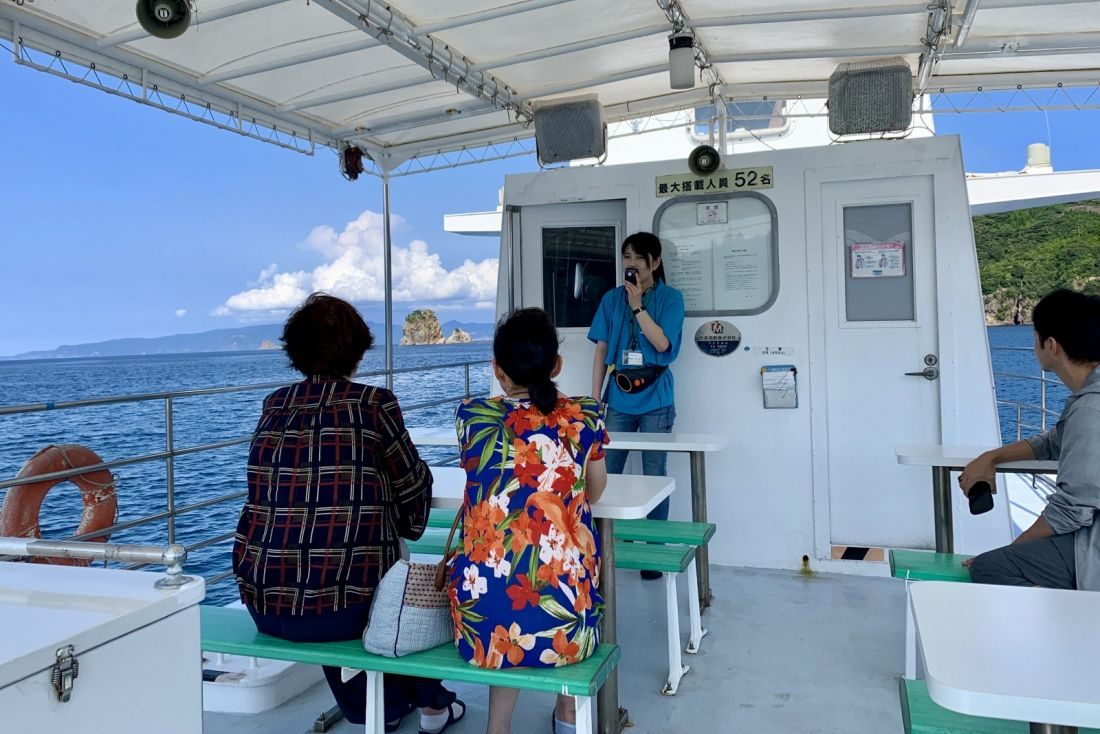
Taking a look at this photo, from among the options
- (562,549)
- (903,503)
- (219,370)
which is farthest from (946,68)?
(219,370)

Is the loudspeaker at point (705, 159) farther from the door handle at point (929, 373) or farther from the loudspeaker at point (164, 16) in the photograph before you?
the loudspeaker at point (164, 16)

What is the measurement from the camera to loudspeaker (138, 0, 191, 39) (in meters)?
2.73

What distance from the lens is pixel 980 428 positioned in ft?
13.1

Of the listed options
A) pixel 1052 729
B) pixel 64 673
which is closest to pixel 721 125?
pixel 1052 729

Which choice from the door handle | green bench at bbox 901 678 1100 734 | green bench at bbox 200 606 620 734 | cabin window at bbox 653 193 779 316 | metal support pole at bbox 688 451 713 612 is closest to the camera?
green bench at bbox 901 678 1100 734

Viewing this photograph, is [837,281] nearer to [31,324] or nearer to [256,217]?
[256,217]

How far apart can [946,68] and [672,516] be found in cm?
281

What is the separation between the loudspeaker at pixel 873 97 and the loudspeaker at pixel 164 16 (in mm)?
2961

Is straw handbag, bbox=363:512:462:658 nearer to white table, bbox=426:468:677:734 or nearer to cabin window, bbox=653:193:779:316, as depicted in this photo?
white table, bbox=426:468:677:734

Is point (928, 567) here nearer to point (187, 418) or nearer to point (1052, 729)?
point (1052, 729)

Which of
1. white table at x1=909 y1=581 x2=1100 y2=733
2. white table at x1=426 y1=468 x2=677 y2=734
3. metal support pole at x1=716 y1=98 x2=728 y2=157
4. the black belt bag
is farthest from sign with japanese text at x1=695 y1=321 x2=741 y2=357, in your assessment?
white table at x1=909 y1=581 x2=1100 y2=733

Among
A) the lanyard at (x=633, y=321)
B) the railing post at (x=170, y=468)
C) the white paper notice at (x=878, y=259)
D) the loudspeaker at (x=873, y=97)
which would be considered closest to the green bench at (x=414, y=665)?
the railing post at (x=170, y=468)

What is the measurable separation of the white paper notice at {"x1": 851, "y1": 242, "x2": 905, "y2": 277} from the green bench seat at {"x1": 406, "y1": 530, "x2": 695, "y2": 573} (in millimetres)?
2029

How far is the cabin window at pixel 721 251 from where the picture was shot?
14.4 ft
